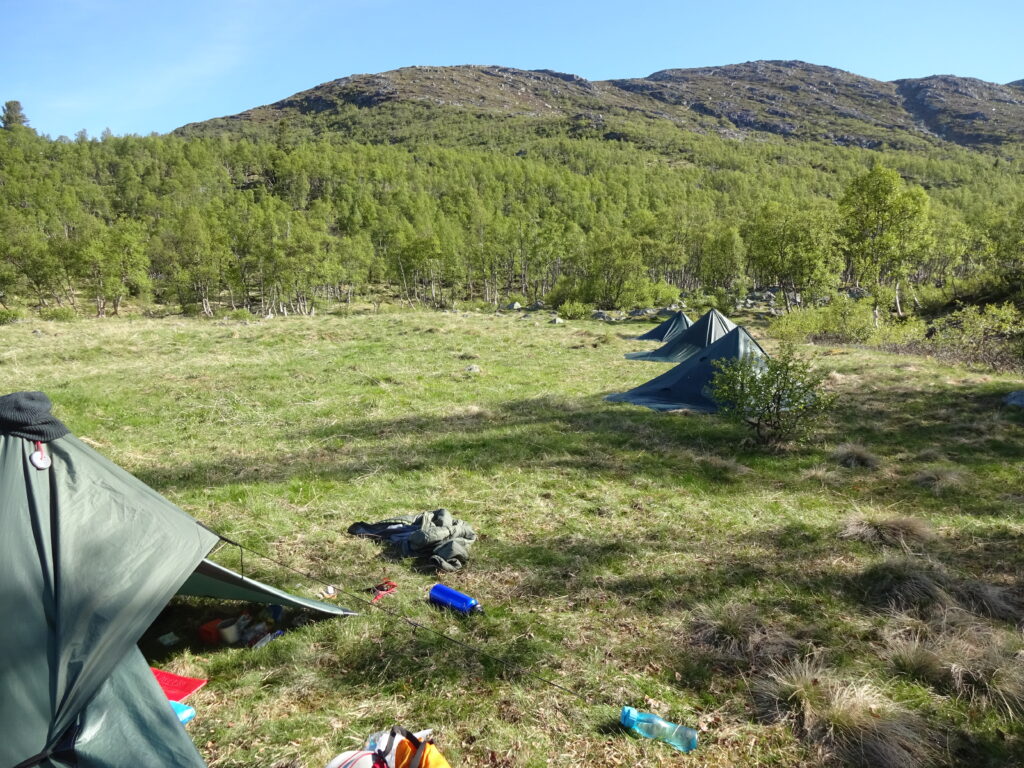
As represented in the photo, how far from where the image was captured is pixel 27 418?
3.80 m

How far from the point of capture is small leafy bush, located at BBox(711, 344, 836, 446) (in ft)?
35.8

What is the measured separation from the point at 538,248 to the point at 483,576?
67.9 m

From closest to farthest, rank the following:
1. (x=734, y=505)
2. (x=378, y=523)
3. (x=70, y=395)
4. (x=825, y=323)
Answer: (x=378, y=523)
(x=734, y=505)
(x=70, y=395)
(x=825, y=323)

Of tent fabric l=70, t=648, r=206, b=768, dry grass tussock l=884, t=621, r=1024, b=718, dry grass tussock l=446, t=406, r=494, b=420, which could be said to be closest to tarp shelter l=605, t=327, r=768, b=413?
dry grass tussock l=446, t=406, r=494, b=420

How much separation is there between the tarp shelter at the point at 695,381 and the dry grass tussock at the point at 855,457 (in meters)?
3.69

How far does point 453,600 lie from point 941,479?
28.4 feet

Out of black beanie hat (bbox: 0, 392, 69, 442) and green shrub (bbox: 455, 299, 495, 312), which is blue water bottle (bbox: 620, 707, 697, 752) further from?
green shrub (bbox: 455, 299, 495, 312)

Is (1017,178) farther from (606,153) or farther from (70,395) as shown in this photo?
(70,395)

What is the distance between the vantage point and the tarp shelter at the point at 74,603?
3.42 metres

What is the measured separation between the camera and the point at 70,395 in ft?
48.9

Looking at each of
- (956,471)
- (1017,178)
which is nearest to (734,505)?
(956,471)

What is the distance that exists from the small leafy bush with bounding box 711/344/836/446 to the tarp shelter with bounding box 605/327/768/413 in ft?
8.83

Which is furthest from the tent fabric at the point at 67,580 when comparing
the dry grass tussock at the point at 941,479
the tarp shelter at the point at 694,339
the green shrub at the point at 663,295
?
the green shrub at the point at 663,295

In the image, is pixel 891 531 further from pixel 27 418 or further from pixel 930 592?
pixel 27 418
